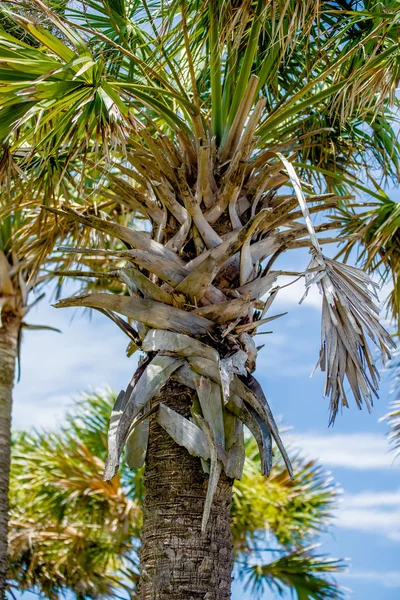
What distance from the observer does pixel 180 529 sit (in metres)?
3.92

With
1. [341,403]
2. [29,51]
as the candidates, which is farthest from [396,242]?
[29,51]

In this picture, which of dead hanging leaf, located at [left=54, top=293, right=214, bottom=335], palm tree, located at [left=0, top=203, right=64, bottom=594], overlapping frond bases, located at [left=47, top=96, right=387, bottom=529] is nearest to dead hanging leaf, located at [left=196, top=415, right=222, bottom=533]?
overlapping frond bases, located at [left=47, top=96, right=387, bottom=529]

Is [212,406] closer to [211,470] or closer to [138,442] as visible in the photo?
[211,470]

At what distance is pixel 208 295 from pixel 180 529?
3.96 ft

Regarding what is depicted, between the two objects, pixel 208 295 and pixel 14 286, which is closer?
pixel 208 295

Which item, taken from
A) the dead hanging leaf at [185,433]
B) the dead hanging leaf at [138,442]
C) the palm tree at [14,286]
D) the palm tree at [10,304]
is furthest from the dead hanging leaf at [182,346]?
the palm tree at [10,304]

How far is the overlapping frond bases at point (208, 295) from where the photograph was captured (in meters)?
4.12

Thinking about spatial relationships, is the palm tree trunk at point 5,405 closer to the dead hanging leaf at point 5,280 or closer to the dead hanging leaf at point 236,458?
the dead hanging leaf at point 5,280

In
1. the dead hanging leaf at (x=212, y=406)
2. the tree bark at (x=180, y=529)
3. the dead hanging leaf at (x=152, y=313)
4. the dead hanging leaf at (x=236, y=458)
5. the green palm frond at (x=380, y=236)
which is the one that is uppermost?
the green palm frond at (x=380, y=236)

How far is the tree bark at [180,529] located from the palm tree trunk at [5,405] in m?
3.17

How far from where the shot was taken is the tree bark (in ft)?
12.6

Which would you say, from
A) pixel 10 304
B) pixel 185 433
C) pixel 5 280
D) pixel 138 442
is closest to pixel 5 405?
pixel 10 304

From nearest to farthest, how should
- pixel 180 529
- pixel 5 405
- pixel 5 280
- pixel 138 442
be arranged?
pixel 180 529 → pixel 138 442 → pixel 5 405 → pixel 5 280

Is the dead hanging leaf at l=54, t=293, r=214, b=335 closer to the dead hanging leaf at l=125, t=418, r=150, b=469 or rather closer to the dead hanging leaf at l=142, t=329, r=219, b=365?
the dead hanging leaf at l=142, t=329, r=219, b=365
